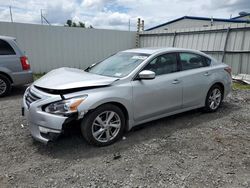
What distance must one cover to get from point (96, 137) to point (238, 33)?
25.2ft

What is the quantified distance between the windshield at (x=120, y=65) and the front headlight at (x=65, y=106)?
94 centimetres

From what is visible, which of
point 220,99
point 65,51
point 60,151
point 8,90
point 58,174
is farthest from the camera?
point 65,51

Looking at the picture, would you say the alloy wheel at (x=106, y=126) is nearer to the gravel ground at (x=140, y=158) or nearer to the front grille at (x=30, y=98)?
the gravel ground at (x=140, y=158)

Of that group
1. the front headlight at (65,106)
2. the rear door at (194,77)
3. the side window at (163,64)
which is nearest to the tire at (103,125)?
the front headlight at (65,106)

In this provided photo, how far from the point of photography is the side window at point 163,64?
A: 420cm

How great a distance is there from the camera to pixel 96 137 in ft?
11.6

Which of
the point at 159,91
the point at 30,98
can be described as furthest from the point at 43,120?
the point at 159,91

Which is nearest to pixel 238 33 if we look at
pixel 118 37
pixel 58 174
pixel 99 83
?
pixel 118 37

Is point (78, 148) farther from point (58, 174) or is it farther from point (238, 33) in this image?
point (238, 33)

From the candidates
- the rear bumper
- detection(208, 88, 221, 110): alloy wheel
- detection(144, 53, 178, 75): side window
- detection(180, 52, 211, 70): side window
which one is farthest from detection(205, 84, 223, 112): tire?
the rear bumper

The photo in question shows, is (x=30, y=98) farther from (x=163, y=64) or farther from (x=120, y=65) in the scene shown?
(x=163, y=64)

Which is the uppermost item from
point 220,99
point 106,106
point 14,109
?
point 106,106

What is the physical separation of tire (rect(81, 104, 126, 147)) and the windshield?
0.66 meters

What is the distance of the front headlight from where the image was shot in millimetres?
3219
